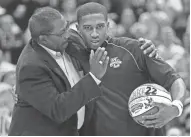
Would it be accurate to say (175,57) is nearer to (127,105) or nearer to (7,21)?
(7,21)

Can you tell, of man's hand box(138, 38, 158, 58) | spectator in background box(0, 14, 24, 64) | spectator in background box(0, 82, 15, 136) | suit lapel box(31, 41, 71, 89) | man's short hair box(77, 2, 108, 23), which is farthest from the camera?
spectator in background box(0, 14, 24, 64)

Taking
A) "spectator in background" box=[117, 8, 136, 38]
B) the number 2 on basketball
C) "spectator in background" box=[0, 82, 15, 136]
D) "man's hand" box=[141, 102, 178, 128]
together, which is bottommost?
"spectator in background" box=[0, 82, 15, 136]

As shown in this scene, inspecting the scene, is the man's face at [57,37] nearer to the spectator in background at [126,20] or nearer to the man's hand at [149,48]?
the man's hand at [149,48]

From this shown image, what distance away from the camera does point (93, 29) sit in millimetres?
3012

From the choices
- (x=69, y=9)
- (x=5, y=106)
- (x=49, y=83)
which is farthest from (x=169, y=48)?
(x=49, y=83)

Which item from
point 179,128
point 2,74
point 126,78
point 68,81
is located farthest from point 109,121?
point 2,74

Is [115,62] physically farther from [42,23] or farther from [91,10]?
[42,23]

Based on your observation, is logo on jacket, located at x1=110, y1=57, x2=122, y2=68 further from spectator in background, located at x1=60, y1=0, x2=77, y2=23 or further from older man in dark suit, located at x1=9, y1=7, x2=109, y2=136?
spectator in background, located at x1=60, y1=0, x2=77, y2=23

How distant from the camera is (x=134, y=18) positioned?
20.2ft

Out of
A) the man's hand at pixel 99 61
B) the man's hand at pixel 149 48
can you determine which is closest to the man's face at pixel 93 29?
the man's hand at pixel 149 48

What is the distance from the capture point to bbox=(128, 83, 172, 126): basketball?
9.12 feet

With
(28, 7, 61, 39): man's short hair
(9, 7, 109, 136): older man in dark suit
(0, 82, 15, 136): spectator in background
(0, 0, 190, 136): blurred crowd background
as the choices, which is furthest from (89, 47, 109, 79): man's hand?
(0, 0, 190, 136): blurred crowd background

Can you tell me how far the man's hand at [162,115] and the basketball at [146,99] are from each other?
1.1 inches

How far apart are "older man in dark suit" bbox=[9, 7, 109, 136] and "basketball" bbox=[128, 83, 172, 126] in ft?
1.18
